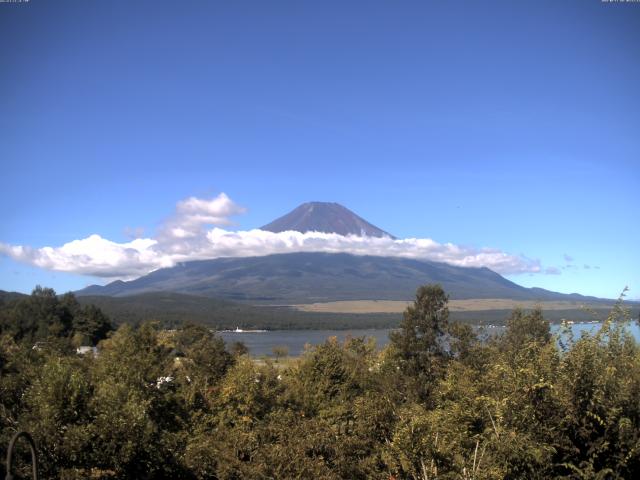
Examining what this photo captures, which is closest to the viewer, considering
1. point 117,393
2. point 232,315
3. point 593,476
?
point 593,476

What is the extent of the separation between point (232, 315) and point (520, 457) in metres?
187

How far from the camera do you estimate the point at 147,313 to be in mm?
159375

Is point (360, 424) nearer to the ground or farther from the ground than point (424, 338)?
nearer to the ground

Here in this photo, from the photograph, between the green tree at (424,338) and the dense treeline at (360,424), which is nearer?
the dense treeline at (360,424)

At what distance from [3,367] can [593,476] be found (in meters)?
27.2

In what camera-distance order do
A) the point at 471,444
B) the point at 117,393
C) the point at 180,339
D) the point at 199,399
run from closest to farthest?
the point at 471,444, the point at 117,393, the point at 199,399, the point at 180,339

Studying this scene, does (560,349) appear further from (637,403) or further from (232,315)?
(232,315)

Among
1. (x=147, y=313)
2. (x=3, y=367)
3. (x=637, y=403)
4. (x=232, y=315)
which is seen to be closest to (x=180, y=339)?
(x=3, y=367)

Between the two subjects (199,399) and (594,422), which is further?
(199,399)

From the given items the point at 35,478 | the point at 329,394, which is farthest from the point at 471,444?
the point at 329,394

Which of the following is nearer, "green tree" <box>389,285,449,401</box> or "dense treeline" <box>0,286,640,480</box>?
"dense treeline" <box>0,286,640,480</box>

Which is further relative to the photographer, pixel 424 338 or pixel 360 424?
pixel 424 338

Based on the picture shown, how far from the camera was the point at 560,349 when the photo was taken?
1180 centimetres

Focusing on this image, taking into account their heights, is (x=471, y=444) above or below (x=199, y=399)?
above
